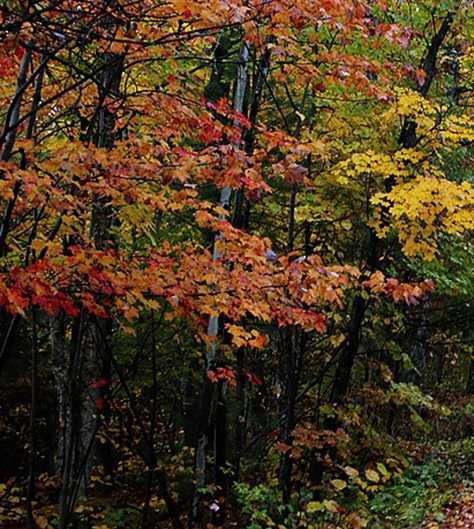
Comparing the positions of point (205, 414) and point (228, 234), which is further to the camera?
point (205, 414)

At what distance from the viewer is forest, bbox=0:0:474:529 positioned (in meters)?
4.11

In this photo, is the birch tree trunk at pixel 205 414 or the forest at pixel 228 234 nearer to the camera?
the forest at pixel 228 234

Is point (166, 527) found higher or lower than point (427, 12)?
lower

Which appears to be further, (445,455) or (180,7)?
(445,455)

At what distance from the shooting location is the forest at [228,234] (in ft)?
13.5

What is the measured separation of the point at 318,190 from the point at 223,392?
4358 millimetres

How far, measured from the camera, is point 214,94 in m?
9.30

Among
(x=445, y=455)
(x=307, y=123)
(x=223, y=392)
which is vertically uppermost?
(x=307, y=123)

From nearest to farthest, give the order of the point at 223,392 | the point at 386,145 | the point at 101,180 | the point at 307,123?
1. the point at 101,180
2. the point at 223,392
3. the point at 386,145
4. the point at 307,123

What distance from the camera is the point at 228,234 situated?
5.19 m

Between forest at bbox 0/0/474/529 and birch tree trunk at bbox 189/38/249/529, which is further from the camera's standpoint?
birch tree trunk at bbox 189/38/249/529

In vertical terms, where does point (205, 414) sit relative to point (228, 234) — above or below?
below

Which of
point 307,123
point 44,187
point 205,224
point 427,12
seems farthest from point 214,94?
point 44,187

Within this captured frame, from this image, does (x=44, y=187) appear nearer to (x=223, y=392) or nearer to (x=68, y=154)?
(x=68, y=154)
